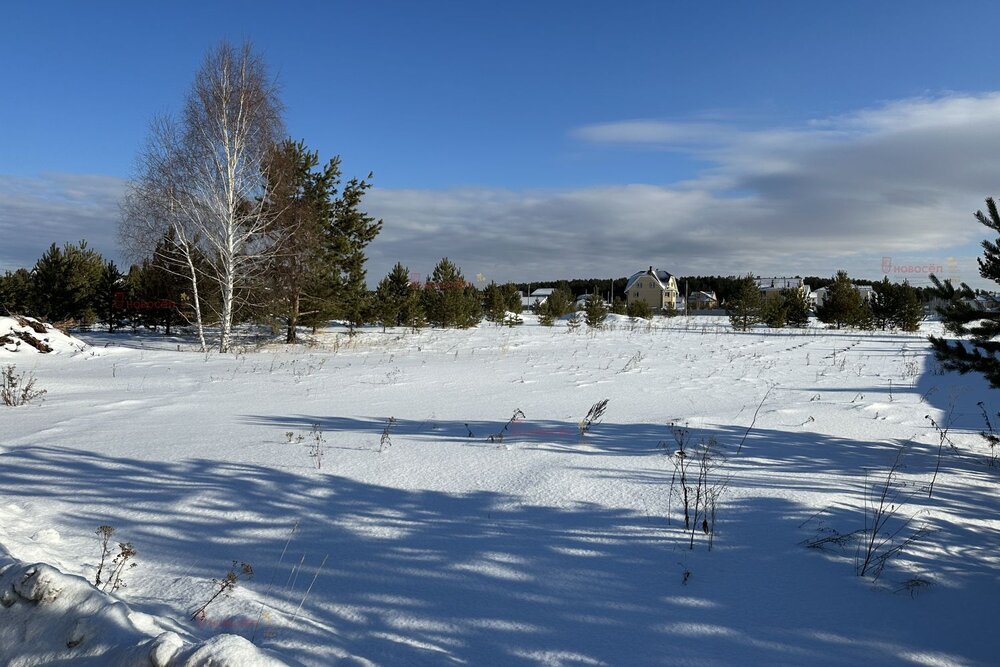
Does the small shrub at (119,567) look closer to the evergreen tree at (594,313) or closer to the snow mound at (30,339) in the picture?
the snow mound at (30,339)

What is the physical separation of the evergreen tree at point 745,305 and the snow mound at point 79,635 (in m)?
25.4

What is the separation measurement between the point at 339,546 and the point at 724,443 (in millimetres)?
3200

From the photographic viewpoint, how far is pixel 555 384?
8.27 m

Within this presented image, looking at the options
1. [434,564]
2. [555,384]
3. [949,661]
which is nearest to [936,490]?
[949,661]

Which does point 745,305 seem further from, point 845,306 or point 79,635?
point 79,635

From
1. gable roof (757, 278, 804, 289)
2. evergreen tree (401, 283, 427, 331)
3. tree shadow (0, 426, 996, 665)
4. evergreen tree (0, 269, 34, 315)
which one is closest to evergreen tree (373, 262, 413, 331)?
evergreen tree (401, 283, 427, 331)

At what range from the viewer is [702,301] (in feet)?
290

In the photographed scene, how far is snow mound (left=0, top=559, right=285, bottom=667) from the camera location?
5.43 feet

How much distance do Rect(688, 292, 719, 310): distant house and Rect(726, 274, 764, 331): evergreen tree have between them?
2281 inches

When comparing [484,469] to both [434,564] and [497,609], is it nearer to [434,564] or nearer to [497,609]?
[434,564]

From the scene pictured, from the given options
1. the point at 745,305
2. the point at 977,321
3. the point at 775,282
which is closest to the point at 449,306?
the point at 745,305

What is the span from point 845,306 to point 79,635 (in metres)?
30.8

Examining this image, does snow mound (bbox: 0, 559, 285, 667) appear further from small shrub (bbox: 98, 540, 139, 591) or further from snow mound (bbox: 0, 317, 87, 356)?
snow mound (bbox: 0, 317, 87, 356)

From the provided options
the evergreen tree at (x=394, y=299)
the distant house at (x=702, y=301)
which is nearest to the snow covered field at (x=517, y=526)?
the evergreen tree at (x=394, y=299)
